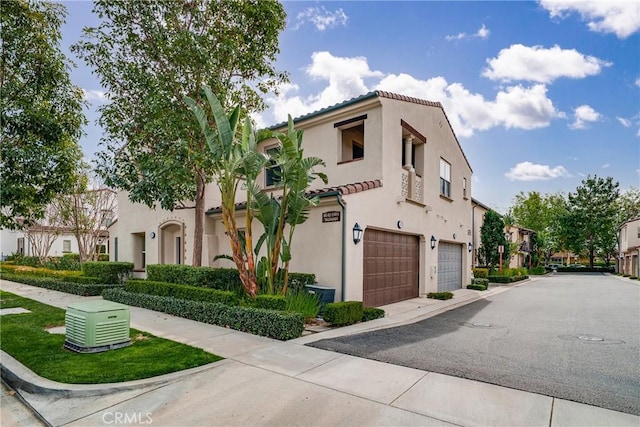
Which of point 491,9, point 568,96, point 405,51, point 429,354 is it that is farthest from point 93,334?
point 568,96

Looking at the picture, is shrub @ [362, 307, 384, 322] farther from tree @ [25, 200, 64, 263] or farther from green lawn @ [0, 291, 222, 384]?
tree @ [25, 200, 64, 263]

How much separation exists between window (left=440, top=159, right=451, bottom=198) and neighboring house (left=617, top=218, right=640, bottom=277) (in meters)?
28.8

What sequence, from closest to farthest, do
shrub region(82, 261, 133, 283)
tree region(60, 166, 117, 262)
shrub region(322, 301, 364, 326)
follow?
shrub region(322, 301, 364, 326) → shrub region(82, 261, 133, 283) → tree region(60, 166, 117, 262)

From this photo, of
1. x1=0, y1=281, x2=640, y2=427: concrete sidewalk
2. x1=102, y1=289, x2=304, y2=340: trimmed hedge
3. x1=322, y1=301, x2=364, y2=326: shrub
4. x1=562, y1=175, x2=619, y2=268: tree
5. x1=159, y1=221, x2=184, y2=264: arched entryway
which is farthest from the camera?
x1=562, y1=175, x2=619, y2=268: tree

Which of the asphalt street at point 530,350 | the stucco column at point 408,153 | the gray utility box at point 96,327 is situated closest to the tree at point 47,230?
the gray utility box at point 96,327

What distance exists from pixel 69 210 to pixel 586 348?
27727 mm

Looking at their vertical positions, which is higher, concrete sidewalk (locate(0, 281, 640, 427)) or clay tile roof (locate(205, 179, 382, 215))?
clay tile roof (locate(205, 179, 382, 215))

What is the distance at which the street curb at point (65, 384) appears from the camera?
480cm

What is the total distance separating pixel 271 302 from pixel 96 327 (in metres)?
3.55

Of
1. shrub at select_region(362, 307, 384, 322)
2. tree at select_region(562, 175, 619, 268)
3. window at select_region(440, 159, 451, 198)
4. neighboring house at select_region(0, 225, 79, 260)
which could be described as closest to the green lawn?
shrub at select_region(362, 307, 384, 322)

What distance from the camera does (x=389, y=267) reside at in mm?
12789

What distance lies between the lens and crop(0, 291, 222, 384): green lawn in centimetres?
527

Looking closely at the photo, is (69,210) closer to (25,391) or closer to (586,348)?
(25,391)

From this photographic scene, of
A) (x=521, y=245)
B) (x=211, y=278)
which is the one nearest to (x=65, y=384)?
(x=211, y=278)
